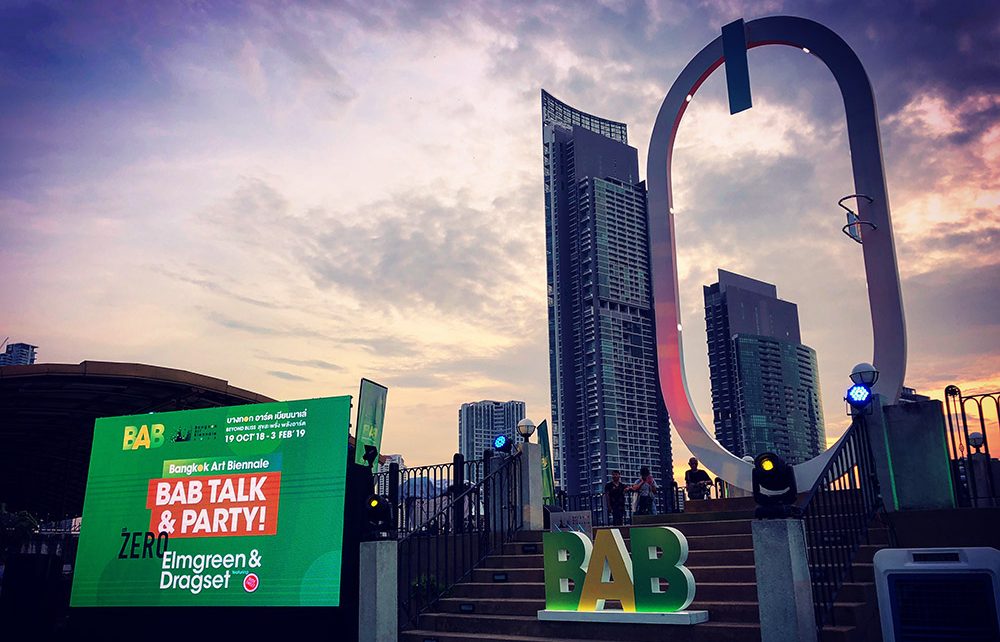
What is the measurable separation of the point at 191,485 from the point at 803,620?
36.4 feet

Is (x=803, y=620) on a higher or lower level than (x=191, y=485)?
lower

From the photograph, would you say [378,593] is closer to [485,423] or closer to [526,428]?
[526,428]

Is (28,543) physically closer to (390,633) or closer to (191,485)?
(191,485)

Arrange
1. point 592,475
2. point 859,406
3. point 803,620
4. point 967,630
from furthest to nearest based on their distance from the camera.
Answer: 1. point 592,475
2. point 859,406
3. point 803,620
4. point 967,630

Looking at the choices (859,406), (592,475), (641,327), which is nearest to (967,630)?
(859,406)

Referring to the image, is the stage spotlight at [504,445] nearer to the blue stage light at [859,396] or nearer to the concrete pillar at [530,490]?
the concrete pillar at [530,490]

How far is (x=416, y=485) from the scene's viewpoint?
1541 centimetres

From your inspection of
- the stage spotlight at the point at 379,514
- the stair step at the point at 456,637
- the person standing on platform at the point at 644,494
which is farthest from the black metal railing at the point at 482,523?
the person standing on platform at the point at 644,494

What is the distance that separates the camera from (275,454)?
547 inches

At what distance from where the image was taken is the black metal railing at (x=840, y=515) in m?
8.76

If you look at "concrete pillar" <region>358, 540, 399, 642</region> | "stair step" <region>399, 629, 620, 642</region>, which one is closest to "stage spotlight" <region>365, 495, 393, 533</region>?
"concrete pillar" <region>358, 540, 399, 642</region>

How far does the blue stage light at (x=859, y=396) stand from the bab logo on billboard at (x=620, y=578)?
3480 mm

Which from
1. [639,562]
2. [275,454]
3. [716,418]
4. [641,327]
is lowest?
[639,562]

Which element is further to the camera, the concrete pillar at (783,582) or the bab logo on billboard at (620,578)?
the bab logo on billboard at (620,578)
